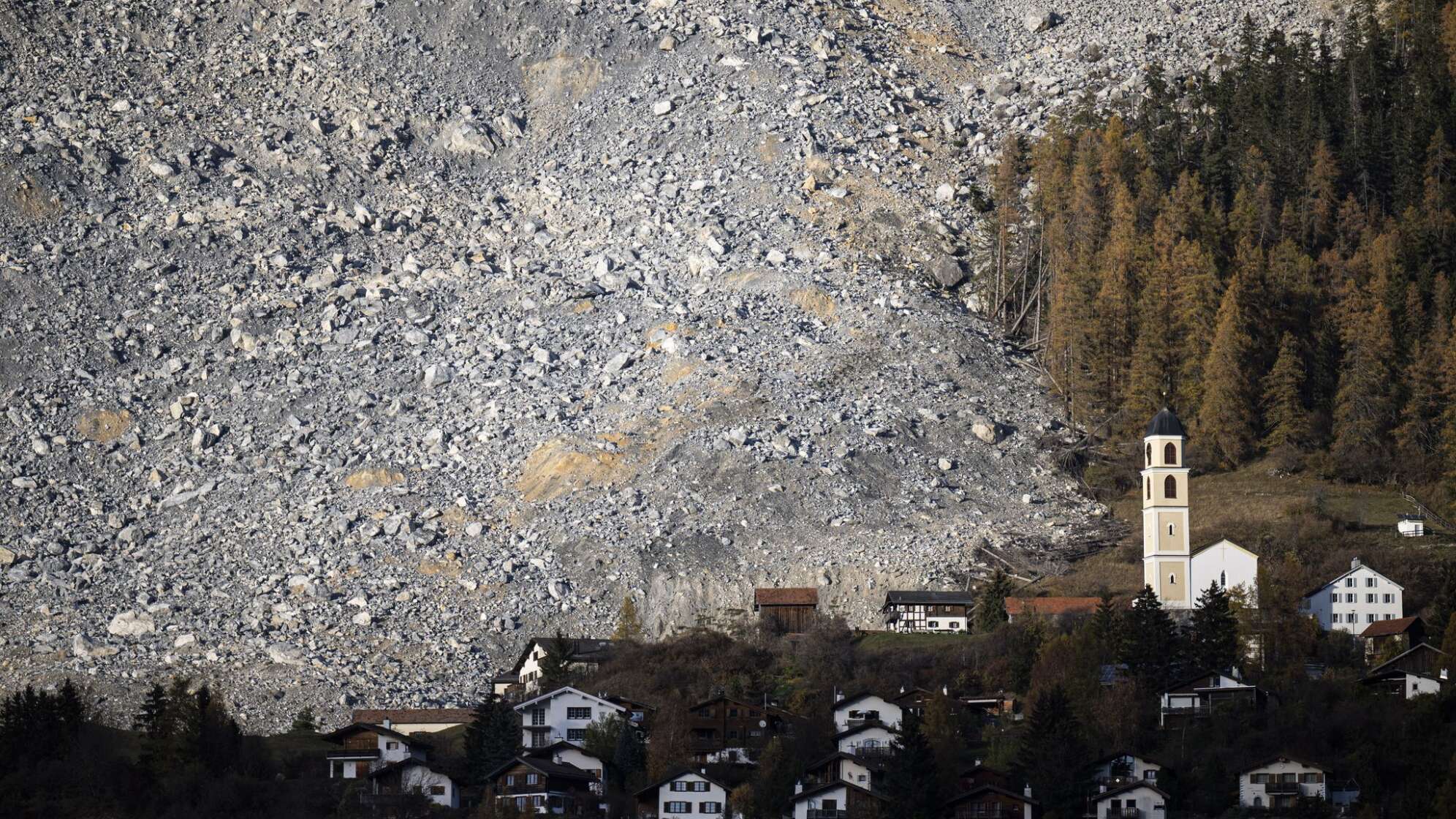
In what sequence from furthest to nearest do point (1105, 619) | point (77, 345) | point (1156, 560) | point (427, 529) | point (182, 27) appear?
point (182, 27)
point (77, 345)
point (427, 529)
point (1156, 560)
point (1105, 619)

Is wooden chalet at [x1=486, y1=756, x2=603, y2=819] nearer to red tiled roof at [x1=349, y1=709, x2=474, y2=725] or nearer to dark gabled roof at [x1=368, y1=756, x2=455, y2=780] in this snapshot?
dark gabled roof at [x1=368, y1=756, x2=455, y2=780]

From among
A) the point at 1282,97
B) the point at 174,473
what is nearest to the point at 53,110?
the point at 174,473

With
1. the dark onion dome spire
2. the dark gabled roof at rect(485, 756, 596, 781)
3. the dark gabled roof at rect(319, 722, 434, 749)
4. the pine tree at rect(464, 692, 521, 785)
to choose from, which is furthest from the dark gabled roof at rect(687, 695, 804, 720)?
the dark onion dome spire

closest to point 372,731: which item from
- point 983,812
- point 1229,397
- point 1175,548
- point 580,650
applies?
point 580,650

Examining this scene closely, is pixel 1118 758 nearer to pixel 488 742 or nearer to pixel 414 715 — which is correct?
pixel 488 742

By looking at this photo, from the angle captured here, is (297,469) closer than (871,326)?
Yes

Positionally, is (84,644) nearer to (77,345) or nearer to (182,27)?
(77,345)

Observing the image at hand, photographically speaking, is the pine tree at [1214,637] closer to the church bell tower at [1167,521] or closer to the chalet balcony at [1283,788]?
the church bell tower at [1167,521]
